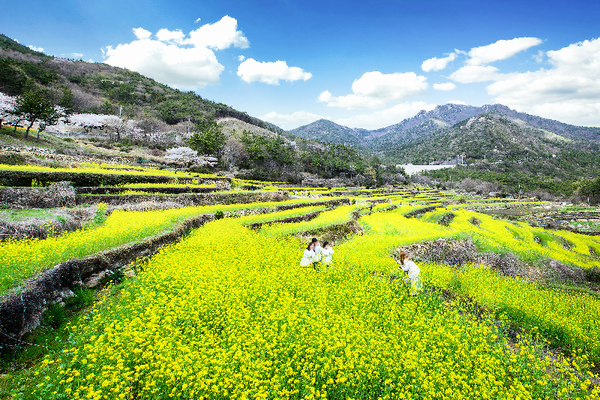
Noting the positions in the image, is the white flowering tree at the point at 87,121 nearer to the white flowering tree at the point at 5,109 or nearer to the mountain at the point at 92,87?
the mountain at the point at 92,87

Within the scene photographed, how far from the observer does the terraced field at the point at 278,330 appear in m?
3.56

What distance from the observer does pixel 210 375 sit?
348 centimetres

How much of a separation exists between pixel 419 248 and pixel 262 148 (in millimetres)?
37576

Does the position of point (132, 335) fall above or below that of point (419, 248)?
above

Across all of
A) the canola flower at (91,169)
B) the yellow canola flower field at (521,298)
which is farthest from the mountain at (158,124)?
the yellow canola flower field at (521,298)

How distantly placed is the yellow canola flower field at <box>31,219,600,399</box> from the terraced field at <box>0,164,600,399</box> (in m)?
0.04

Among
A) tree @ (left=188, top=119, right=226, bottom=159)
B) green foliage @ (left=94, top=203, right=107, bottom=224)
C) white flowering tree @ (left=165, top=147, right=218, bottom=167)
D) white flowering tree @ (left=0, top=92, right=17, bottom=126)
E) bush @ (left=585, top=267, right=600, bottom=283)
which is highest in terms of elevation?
white flowering tree @ (left=0, top=92, right=17, bottom=126)

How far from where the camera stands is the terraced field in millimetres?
3561

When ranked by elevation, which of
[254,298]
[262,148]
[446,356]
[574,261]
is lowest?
[574,261]

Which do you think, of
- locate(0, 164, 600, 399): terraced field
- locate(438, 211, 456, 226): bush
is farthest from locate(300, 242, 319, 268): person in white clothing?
locate(438, 211, 456, 226): bush

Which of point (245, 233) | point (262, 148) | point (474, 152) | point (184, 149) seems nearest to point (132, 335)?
point (245, 233)

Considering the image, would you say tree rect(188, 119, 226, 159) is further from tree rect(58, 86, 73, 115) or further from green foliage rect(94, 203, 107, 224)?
green foliage rect(94, 203, 107, 224)

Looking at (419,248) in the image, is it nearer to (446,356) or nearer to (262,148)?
(446,356)

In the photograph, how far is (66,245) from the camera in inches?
293
